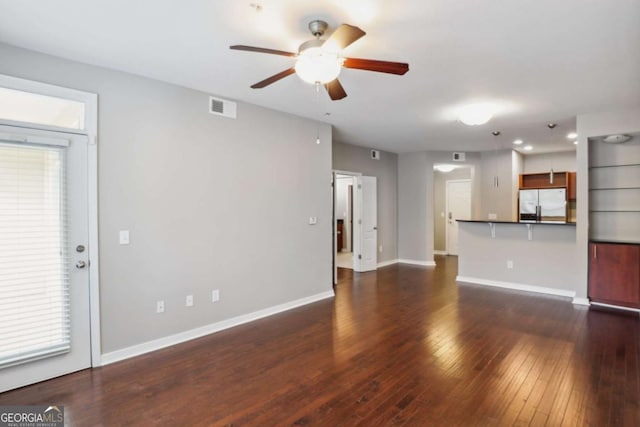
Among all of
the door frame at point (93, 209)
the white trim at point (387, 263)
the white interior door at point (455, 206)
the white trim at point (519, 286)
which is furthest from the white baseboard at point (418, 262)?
the door frame at point (93, 209)

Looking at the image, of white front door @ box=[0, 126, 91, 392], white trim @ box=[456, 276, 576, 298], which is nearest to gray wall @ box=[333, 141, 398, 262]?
white trim @ box=[456, 276, 576, 298]

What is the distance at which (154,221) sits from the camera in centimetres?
338

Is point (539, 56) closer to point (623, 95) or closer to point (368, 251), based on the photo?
point (623, 95)

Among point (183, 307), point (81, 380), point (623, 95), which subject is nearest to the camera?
point (81, 380)

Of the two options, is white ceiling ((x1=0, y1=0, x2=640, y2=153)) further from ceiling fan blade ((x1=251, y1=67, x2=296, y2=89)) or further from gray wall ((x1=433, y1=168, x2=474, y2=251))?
gray wall ((x1=433, y1=168, x2=474, y2=251))

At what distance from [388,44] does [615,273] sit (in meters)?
4.46

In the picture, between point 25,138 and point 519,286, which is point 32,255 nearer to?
point 25,138

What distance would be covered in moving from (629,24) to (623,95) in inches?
78.5

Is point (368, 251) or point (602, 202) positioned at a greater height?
point (602, 202)

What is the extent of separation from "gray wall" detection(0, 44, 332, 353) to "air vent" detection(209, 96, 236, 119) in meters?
0.08

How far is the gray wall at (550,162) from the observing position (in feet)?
25.9

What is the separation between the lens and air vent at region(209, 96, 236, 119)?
3815 millimetres

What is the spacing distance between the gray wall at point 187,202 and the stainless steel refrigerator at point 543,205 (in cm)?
563

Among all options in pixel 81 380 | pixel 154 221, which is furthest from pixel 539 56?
pixel 81 380
